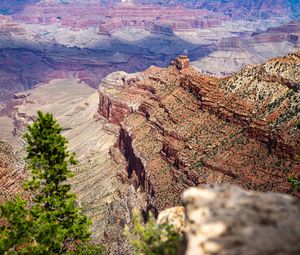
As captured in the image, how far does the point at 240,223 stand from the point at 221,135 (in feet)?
198

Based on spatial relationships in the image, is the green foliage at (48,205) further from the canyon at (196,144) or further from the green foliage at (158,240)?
the canyon at (196,144)

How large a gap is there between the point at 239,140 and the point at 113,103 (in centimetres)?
8040

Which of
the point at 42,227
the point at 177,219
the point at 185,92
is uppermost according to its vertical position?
the point at 177,219

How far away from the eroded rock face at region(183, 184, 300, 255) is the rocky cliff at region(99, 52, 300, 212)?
42.2 m

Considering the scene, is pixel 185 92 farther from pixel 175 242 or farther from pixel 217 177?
pixel 175 242

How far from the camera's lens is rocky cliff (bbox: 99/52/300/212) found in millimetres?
61781

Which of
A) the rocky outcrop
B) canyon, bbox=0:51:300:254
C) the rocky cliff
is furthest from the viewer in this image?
canyon, bbox=0:51:300:254

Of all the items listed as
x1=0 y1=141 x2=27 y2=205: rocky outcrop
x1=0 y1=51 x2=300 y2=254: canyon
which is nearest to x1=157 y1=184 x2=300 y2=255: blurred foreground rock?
x1=0 y1=51 x2=300 y2=254: canyon

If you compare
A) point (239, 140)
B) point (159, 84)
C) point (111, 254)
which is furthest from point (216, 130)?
point (159, 84)

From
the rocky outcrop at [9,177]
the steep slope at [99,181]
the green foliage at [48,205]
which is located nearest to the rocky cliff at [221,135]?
the steep slope at [99,181]

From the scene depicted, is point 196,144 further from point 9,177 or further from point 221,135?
point 9,177

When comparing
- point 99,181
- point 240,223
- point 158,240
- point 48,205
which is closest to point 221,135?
point 48,205

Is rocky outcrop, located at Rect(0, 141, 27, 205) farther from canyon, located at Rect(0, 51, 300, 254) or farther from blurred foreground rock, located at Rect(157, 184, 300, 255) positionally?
blurred foreground rock, located at Rect(157, 184, 300, 255)

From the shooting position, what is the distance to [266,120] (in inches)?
2611
